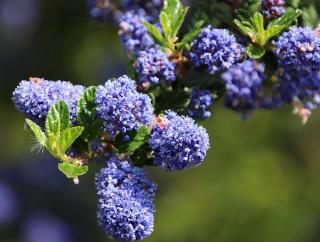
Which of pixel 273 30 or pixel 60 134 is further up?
pixel 273 30

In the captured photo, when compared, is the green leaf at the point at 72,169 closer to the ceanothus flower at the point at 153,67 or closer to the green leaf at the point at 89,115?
the green leaf at the point at 89,115

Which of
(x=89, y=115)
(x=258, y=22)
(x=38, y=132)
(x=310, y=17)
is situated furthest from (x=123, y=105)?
(x=310, y=17)

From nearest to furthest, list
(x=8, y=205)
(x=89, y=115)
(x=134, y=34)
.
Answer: (x=89, y=115)
(x=134, y=34)
(x=8, y=205)

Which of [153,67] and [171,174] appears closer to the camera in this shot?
[153,67]

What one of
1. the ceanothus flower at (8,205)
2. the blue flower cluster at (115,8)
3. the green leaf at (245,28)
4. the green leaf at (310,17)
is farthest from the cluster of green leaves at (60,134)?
the ceanothus flower at (8,205)

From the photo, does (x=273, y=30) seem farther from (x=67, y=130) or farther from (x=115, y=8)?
(x=115, y=8)

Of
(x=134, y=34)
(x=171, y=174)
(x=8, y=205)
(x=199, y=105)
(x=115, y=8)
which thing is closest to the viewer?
(x=199, y=105)

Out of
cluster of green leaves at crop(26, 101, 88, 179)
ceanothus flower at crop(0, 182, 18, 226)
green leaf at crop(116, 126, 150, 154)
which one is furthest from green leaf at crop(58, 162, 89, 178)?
ceanothus flower at crop(0, 182, 18, 226)
